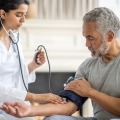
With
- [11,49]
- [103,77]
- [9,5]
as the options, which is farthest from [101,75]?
[9,5]

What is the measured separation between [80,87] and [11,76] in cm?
52

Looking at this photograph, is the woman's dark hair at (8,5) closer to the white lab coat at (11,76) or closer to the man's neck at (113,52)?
the white lab coat at (11,76)

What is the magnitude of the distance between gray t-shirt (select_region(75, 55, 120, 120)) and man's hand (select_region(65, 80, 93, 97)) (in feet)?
0.20

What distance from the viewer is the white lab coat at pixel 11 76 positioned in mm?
2086

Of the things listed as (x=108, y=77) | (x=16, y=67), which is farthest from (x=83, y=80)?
(x=16, y=67)

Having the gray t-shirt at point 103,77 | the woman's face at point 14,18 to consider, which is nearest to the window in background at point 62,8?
the woman's face at point 14,18

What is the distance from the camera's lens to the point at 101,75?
6.50ft

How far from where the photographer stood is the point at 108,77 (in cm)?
195

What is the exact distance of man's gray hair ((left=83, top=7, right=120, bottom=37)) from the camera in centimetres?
194

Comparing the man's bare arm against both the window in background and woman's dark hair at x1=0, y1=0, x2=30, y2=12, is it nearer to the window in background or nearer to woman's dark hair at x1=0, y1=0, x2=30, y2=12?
woman's dark hair at x1=0, y1=0, x2=30, y2=12

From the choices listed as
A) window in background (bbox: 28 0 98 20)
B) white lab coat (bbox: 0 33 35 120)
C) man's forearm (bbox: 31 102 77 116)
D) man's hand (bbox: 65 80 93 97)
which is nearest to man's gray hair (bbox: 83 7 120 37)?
man's hand (bbox: 65 80 93 97)

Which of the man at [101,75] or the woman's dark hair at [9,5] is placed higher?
the woman's dark hair at [9,5]

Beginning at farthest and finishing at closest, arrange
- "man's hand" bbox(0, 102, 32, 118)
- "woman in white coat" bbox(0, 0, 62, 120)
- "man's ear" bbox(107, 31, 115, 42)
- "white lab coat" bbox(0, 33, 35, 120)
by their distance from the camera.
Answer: "woman in white coat" bbox(0, 0, 62, 120) → "white lab coat" bbox(0, 33, 35, 120) → "man's ear" bbox(107, 31, 115, 42) → "man's hand" bbox(0, 102, 32, 118)

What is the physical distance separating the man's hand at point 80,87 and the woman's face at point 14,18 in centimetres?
57
